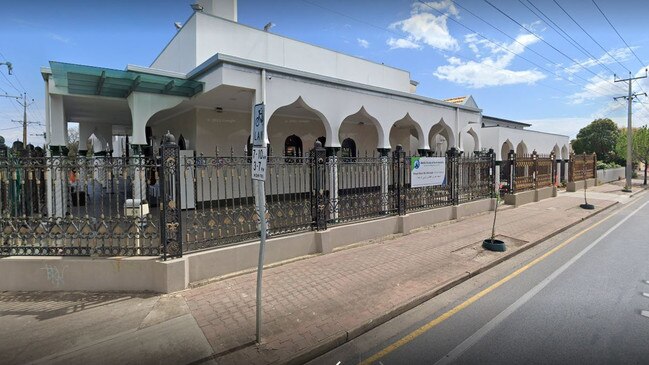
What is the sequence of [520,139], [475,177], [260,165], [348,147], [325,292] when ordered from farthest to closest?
1. [520,139]
2. [348,147]
3. [475,177]
4. [325,292]
5. [260,165]

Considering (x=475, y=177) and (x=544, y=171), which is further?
(x=544, y=171)

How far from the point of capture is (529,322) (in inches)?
174

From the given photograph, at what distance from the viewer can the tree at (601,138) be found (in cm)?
4122

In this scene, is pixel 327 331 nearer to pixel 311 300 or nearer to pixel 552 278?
pixel 311 300

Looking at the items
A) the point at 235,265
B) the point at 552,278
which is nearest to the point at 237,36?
the point at 235,265

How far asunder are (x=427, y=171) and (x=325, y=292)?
6.37m

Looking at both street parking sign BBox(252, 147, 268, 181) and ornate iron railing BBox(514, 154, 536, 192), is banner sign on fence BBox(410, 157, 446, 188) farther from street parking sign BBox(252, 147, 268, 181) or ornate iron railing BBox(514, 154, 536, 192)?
street parking sign BBox(252, 147, 268, 181)

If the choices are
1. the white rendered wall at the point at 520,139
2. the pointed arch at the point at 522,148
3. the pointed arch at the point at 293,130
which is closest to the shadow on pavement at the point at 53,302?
the pointed arch at the point at 293,130

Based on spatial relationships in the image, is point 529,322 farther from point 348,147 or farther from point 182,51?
point 348,147

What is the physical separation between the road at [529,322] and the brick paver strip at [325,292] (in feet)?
1.11

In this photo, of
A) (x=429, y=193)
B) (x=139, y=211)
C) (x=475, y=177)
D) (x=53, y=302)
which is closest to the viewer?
(x=53, y=302)

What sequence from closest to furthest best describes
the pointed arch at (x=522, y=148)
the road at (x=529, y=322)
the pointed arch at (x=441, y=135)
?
the road at (x=529, y=322)
the pointed arch at (x=441, y=135)
the pointed arch at (x=522, y=148)

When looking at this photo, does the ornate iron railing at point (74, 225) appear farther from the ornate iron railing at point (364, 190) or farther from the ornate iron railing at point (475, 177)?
the ornate iron railing at point (475, 177)

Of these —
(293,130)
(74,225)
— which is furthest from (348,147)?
(74,225)
